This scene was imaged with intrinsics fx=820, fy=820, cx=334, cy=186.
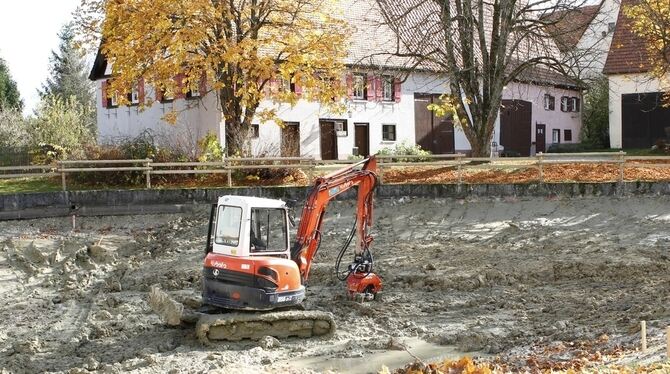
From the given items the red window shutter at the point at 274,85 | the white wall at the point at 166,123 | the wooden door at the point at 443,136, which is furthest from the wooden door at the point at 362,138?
the red window shutter at the point at 274,85

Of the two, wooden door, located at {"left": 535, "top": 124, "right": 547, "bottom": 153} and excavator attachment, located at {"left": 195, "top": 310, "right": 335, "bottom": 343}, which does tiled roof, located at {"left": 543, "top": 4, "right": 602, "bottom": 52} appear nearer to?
excavator attachment, located at {"left": 195, "top": 310, "right": 335, "bottom": 343}

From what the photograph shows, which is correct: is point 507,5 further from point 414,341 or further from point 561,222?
point 414,341

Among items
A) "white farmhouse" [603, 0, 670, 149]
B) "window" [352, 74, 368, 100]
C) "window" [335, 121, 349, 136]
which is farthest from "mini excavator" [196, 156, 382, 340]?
"white farmhouse" [603, 0, 670, 149]

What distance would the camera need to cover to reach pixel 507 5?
2453cm

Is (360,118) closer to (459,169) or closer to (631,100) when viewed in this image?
(459,169)

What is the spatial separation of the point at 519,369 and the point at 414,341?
2636 millimetres

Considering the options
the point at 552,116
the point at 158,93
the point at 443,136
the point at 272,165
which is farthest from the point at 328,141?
the point at 552,116

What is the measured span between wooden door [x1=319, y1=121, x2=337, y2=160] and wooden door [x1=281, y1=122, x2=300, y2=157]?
1355mm

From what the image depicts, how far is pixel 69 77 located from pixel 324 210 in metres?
49.8

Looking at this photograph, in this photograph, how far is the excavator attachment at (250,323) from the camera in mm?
12078

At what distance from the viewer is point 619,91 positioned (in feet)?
121

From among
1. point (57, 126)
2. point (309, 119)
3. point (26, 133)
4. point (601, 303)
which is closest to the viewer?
point (601, 303)

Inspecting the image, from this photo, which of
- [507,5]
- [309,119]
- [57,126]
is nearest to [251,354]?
[507,5]

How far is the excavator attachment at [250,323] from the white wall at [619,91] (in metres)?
27.3
